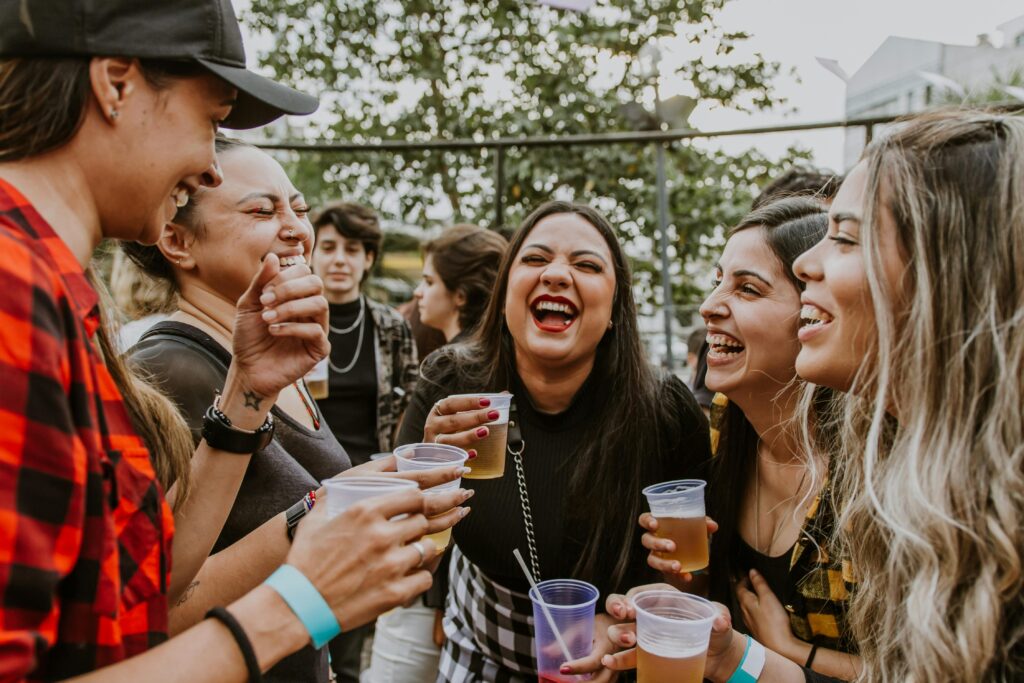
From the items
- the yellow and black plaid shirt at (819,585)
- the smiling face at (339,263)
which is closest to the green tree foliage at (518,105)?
the smiling face at (339,263)

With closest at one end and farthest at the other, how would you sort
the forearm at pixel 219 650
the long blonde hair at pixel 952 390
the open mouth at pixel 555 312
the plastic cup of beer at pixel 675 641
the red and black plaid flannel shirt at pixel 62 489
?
the red and black plaid flannel shirt at pixel 62 489, the forearm at pixel 219 650, the long blonde hair at pixel 952 390, the plastic cup of beer at pixel 675 641, the open mouth at pixel 555 312

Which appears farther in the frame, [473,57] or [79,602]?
[473,57]

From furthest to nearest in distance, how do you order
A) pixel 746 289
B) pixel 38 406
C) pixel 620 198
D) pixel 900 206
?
pixel 620 198
pixel 746 289
pixel 900 206
pixel 38 406

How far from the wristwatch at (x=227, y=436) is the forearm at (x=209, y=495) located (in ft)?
0.05

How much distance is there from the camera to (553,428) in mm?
2461

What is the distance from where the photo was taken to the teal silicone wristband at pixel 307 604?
3.66 feet

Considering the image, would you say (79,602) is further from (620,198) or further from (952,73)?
(620,198)

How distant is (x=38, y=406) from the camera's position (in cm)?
87

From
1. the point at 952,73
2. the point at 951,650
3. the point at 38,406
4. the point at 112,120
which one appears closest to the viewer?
the point at 38,406

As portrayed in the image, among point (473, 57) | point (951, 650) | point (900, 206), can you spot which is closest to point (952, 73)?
point (900, 206)

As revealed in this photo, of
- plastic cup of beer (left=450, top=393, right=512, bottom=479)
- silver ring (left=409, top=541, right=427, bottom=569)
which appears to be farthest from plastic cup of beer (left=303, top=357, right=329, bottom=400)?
silver ring (left=409, top=541, right=427, bottom=569)

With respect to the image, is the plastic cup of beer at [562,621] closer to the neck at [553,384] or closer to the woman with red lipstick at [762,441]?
→ the woman with red lipstick at [762,441]

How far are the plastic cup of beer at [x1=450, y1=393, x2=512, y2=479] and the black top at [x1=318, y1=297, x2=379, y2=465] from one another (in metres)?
2.14

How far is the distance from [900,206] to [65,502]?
161 cm
